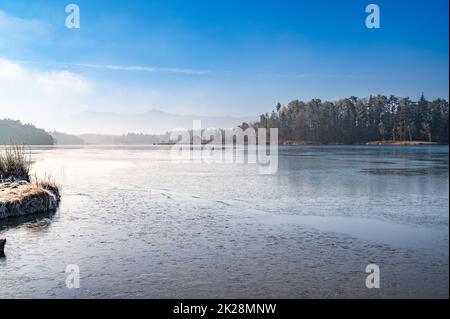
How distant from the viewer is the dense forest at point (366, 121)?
154625 millimetres

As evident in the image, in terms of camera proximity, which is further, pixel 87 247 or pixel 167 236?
pixel 167 236

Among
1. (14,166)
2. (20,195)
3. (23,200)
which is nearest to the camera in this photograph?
(23,200)

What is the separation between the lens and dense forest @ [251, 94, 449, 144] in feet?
507

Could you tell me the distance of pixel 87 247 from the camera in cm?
1378

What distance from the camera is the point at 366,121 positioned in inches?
6826

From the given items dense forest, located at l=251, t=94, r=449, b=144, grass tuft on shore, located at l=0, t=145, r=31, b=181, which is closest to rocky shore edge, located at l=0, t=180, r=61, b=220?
grass tuft on shore, located at l=0, t=145, r=31, b=181

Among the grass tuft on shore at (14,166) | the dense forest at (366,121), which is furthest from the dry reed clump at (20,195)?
the dense forest at (366,121)

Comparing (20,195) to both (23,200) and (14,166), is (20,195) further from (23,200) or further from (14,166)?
(14,166)

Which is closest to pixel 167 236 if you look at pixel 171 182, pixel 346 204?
pixel 346 204

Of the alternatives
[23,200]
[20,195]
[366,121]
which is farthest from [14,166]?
[366,121]

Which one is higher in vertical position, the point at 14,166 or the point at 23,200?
the point at 14,166

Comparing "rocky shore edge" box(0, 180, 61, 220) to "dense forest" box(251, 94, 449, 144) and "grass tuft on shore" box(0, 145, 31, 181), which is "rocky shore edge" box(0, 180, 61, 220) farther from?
"dense forest" box(251, 94, 449, 144)
